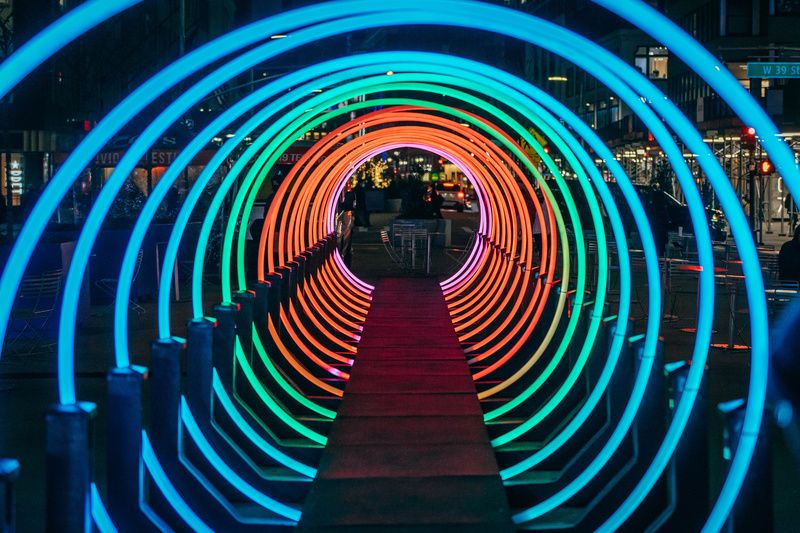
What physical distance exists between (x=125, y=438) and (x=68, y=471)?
2.99 feet

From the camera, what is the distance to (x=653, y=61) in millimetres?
73938

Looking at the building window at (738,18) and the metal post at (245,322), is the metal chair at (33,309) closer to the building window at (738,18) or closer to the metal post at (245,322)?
the metal post at (245,322)

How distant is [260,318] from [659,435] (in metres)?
5.25

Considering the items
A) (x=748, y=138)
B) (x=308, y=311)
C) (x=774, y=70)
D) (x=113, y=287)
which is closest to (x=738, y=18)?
(x=748, y=138)

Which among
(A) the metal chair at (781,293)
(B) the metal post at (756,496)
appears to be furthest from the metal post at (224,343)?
(A) the metal chair at (781,293)

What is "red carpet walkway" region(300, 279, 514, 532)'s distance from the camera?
656 cm

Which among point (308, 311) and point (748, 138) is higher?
point (748, 138)

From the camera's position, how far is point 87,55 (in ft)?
93.7

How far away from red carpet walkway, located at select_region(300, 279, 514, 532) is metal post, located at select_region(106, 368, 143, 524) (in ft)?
4.12

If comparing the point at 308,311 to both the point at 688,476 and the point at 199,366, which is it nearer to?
the point at 199,366

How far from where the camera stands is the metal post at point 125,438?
5297 millimetres

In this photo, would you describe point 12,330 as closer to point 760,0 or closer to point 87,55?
point 87,55

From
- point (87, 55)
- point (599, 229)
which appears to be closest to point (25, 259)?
point (599, 229)

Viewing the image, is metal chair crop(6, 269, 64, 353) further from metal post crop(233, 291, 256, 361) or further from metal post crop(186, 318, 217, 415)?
metal post crop(186, 318, 217, 415)
